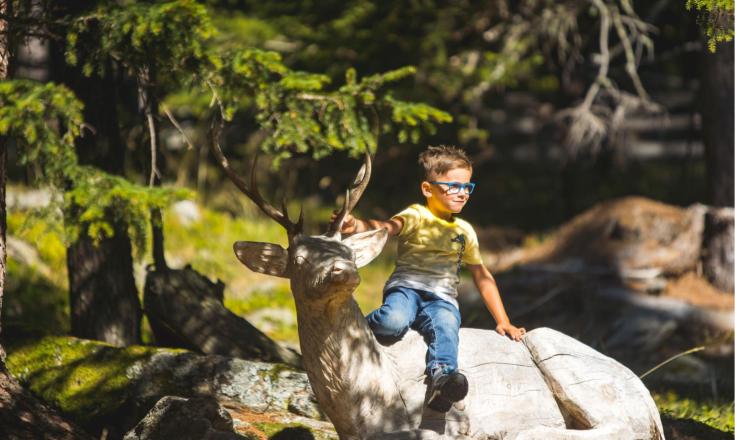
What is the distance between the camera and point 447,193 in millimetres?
4918

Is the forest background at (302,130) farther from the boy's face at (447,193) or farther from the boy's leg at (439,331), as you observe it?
the boy's leg at (439,331)

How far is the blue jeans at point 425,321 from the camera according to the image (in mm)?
4586

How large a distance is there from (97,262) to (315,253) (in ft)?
10.1

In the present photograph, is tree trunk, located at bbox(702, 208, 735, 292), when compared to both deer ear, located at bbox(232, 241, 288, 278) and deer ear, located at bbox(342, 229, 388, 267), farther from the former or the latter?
deer ear, located at bbox(232, 241, 288, 278)

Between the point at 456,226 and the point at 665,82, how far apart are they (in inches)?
637

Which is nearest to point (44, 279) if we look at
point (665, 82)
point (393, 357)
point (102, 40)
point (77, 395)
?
point (77, 395)

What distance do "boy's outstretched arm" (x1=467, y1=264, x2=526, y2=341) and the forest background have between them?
1.48 m

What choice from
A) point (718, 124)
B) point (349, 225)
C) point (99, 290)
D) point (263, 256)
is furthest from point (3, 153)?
point (718, 124)

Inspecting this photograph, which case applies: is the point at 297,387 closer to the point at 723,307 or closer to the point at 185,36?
the point at 185,36

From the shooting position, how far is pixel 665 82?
64.5 feet

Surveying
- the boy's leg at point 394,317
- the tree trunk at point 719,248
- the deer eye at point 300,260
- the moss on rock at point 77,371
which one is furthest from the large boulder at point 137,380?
the tree trunk at point 719,248

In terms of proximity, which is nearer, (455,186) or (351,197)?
(351,197)

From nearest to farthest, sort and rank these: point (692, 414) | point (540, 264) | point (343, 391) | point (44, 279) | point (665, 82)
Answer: point (343, 391)
point (692, 414)
point (44, 279)
point (540, 264)
point (665, 82)

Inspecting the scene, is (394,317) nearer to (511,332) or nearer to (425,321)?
(425,321)
